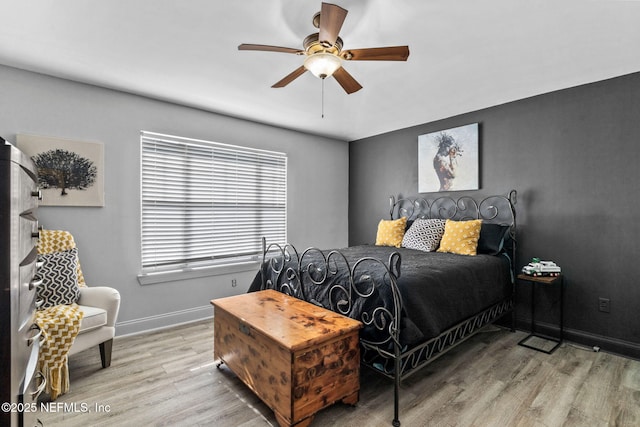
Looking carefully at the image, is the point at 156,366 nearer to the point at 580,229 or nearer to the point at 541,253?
the point at 541,253

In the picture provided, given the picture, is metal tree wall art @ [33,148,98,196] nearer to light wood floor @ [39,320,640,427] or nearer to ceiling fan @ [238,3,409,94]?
light wood floor @ [39,320,640,427]

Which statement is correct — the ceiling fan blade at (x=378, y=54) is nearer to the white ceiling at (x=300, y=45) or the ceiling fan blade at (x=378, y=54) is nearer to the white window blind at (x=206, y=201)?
the white ceiling at (x=300, y=45)

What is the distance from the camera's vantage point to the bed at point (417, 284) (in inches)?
74.5

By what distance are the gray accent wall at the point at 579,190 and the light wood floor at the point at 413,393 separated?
0.38 meters

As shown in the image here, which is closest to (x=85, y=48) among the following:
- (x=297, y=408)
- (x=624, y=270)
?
(x=297, y=408)

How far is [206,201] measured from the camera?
12.0 ft

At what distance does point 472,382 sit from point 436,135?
2865 millimetres

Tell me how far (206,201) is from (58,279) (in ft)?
5.28

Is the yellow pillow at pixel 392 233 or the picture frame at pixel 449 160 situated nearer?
the picture frame at pixel 449 160

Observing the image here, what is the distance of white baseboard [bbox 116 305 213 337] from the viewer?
9.98 feet

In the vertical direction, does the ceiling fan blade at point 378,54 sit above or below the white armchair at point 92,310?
above

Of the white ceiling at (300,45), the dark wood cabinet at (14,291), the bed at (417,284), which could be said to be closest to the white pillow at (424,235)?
the bed at (417,284)

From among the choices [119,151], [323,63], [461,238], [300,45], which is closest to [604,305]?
[461,238]

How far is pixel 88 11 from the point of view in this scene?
189 cm
